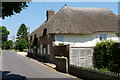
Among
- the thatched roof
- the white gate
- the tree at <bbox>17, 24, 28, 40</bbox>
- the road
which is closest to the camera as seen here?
the road

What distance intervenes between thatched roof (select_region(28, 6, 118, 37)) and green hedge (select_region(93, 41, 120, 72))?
36.9 ft

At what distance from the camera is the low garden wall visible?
11.5 meters

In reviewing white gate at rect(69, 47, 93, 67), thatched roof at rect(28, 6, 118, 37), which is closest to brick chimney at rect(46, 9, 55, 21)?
thatched roof at rect(28, 6, 118, 37)

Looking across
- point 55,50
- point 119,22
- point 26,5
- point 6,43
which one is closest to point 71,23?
point 55,50

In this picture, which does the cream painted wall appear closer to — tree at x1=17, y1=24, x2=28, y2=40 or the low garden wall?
the low garden wall

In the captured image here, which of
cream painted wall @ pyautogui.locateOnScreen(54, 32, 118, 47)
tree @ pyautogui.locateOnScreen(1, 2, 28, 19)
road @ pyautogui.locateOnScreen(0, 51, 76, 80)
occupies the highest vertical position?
tree @ pyautogui.locateOnScreen(1, 2, 28, 19)

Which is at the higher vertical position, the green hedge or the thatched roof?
the thatched roof

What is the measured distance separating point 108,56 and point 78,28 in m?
14.3

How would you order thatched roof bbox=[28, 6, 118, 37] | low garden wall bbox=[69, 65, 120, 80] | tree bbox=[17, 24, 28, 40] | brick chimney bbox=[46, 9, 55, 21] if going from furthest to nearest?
tree bbox=[17, 24, 28, 40] → brick chimney bbox=[46, 9, 55, 21] → thatched roof bbox=[28, 6, 118, 37] → low garden wall bbox=[69, 65, 120, 80]

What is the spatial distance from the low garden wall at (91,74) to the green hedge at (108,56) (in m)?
2.15

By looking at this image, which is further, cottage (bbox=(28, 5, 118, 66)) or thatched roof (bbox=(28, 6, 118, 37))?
thatched roof (bbox=(28, 6, 118, 37))

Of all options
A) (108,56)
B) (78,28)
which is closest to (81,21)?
(78,28)

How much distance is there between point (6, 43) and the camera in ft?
440

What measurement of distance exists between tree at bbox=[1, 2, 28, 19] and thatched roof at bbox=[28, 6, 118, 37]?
1617 centimetres
